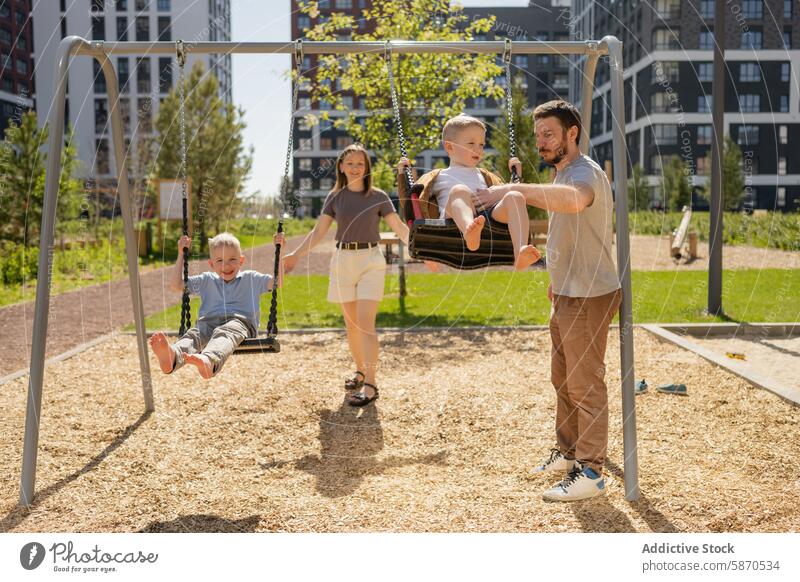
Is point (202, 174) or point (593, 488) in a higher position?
point (202, 174)

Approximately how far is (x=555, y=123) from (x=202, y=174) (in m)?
22.8

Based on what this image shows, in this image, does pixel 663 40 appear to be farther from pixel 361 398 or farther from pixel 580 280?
pixel 580 280

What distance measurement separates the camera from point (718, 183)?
1066 cm

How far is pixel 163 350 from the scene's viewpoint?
15.3ft

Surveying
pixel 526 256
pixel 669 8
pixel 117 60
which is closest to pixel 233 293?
pixel 526 256

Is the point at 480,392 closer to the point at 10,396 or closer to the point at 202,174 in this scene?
the point at 10,396

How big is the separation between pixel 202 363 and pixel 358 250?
7.32ft

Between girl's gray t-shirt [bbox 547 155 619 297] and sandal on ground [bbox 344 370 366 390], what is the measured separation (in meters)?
3.15

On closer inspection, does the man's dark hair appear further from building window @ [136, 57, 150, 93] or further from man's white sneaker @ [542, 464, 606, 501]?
building window @ [136, 57, 150, 93]

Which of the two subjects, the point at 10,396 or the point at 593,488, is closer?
the point at 593,488

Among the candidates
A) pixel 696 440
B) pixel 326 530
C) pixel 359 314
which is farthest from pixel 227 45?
pixel 696 440

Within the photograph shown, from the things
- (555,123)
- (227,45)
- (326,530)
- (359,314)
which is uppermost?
(227,45)

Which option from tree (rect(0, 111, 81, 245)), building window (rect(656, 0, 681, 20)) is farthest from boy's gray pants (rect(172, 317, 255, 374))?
building window (rect(656, 0, 681, 20))

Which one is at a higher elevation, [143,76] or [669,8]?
[669,8]
